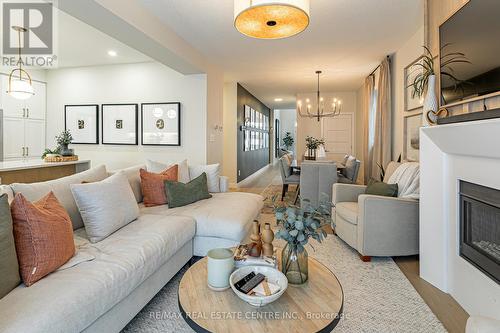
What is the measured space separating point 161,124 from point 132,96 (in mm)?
800

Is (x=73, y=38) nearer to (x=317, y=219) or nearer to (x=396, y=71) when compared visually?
(x=317, y=219)

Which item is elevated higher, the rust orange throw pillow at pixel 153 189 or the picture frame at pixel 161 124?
the picture frame at pixel 161 124

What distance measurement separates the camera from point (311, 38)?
3686 mm

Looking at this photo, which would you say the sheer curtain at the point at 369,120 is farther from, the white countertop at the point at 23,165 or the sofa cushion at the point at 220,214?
the white countertop at the point at 23,165

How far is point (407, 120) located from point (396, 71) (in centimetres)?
93

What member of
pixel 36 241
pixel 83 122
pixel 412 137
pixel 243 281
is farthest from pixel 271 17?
pixel 83 122

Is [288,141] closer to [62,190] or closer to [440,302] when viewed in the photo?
[440,302]

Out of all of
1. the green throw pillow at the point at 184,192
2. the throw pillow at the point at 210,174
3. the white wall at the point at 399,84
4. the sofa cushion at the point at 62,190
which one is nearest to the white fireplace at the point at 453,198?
the white wall at the point at 399,84

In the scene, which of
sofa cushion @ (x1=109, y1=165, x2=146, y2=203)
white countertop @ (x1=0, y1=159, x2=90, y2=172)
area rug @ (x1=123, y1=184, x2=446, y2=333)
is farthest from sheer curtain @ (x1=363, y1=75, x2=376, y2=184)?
white countertop @ (x1=0, y1=159, x2=90, y2=172)

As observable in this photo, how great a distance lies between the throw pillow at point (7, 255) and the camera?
122cm

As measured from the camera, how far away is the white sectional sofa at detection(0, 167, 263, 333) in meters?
1.15

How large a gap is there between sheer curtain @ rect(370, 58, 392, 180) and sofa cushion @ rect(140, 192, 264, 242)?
8.90 ft

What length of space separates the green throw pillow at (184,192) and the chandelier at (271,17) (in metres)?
1.69

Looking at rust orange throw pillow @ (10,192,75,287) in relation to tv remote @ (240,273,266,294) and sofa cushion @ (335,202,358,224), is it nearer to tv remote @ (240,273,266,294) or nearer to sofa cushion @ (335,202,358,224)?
tv remote @ (240,273,266,294)
